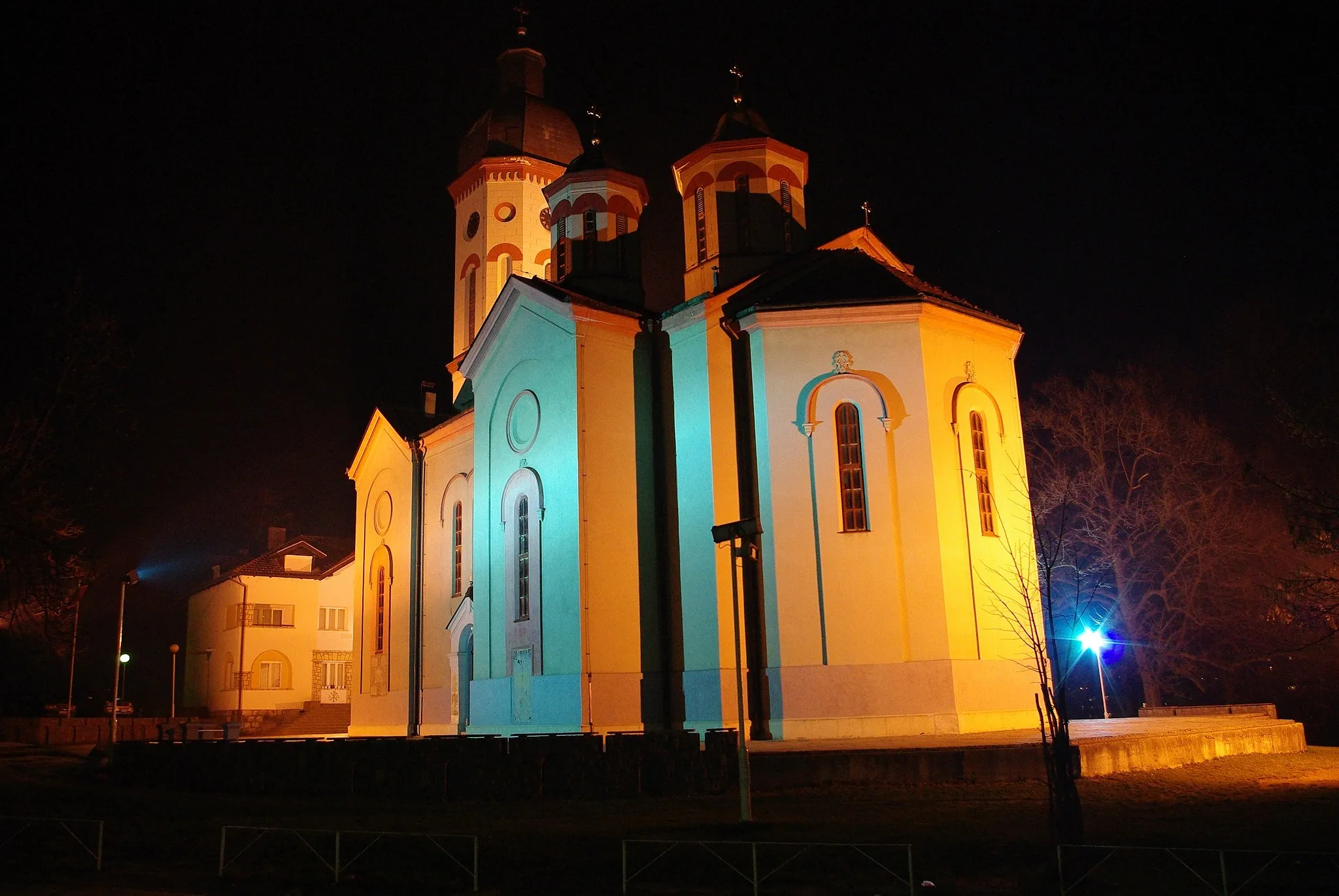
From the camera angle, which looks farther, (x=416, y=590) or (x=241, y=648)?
(x=241, y=648)

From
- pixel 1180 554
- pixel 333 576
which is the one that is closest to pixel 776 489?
pixel 1180 554

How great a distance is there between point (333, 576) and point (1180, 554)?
33.6m

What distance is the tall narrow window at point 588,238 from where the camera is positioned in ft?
87.4

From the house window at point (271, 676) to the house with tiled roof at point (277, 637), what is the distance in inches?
1.1

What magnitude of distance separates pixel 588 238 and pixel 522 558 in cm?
841

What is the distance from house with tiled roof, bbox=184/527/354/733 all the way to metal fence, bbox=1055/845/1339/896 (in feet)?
121

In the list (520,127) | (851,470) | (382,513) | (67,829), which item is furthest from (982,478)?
A: (520,127)

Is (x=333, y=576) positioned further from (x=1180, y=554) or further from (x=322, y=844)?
(x=322, y=844)

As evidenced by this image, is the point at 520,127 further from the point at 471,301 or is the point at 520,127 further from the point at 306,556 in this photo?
the point at 306,556

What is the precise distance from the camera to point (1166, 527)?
2892 centimetres

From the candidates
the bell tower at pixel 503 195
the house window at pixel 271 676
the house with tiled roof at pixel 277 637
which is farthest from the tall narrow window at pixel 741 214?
the house window at pixel 271 676

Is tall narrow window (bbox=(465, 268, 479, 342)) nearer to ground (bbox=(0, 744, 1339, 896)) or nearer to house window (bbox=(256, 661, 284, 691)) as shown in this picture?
house window (bbox=(256, 661, 284, 691))

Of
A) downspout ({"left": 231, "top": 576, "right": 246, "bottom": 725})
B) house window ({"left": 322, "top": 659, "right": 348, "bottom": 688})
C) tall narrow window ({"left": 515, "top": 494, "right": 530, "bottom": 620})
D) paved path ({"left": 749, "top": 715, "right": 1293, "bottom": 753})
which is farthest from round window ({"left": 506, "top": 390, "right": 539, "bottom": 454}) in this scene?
house window ({"left": 322, "top": 659, "right": 348, "bottom": 688})

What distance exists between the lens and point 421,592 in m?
31.1
